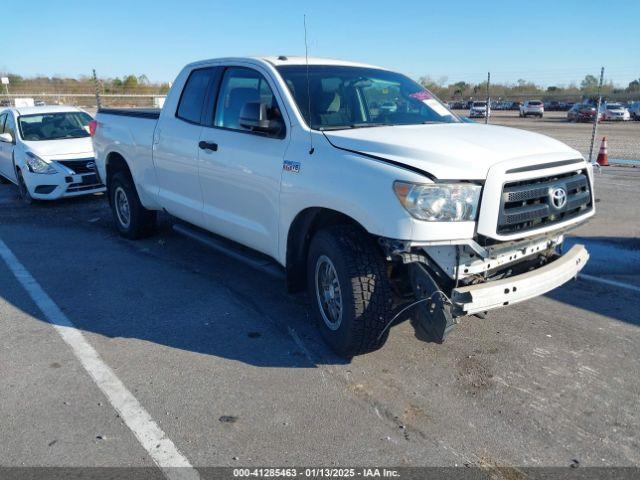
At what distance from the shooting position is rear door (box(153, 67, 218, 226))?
5223 millimetres

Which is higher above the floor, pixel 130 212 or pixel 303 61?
pixel 303 61

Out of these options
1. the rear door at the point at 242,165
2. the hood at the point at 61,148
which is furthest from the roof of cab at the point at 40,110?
the rear door at the point at 242,165

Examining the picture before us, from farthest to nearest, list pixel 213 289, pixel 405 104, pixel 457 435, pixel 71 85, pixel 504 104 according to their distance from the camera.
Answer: pixel 504 104 < pixel 71 85 < pixel 213 289 < pixel 405 104 < pixel 457 435

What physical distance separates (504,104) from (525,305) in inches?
2672

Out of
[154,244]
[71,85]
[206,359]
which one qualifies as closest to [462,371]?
[206,359]

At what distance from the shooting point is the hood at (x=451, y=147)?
10.7 ft

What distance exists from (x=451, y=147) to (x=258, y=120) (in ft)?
4.87

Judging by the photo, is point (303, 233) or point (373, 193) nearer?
point (373, 193)

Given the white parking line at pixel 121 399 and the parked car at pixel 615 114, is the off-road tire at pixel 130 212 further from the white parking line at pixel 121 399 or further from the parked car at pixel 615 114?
the parked car at pixel 615 114

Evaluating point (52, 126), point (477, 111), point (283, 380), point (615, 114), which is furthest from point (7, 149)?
point (615, 114)

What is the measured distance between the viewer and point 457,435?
122 inches

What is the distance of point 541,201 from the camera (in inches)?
139

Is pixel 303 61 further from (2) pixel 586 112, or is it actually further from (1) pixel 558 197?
(2) pixel 586 112

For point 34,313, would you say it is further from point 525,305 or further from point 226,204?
point 525,305
